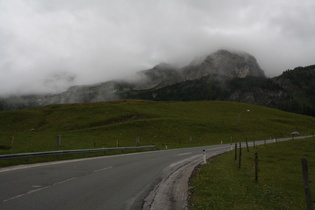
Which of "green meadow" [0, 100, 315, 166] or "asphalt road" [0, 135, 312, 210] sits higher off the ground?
"green meadow" [0, 100, 315, 166]

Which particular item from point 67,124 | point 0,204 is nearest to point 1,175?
point 0,204

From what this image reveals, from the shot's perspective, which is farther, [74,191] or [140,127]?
[140,127]

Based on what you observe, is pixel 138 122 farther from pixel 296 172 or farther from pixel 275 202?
pixel 275 202

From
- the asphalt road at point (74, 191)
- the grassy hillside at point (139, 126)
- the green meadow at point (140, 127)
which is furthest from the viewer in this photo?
the grassy hillside at point (139, 126)

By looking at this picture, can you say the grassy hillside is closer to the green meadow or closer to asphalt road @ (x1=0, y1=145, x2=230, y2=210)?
the green meadow

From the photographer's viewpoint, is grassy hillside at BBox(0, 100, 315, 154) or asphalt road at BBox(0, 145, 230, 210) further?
grassy hillside at BBox(0, 100, 315, 154)

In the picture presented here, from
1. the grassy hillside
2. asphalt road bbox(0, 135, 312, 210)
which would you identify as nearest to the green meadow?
the grassy hillside

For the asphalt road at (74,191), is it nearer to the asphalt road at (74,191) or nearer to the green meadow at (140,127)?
the asphalt road at (74,191)

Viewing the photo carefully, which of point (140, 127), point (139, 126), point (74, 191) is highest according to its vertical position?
point (139, 126)

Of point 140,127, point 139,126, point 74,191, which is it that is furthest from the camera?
point 139,126

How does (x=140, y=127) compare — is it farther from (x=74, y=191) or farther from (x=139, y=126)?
(x=74, y=191)

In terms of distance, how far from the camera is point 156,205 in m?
7.53

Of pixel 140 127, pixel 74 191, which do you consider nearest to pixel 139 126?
pixel 140 127

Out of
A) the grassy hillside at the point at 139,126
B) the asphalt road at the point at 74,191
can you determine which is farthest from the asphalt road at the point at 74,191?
the grassy hillside at the point at 139,126
